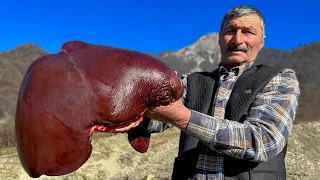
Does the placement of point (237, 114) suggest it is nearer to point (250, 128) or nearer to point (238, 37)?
point (250, 128)

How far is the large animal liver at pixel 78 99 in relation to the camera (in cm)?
123

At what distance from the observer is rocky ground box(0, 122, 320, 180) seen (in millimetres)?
9547

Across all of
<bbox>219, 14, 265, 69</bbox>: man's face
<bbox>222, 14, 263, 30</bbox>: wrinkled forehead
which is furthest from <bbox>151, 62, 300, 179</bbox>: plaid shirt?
<bbox>222, 14, 263, 30</bbox>: wrinkled forehead

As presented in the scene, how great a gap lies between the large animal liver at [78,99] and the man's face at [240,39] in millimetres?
998

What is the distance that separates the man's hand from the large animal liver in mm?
74

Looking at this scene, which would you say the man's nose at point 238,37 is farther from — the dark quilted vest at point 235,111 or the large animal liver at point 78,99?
the large animal liver at point 78,99

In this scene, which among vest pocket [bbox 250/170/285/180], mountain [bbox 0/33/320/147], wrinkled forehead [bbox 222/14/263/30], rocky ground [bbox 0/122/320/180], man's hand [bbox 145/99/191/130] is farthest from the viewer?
mountain [bbox 0/33/320/147]

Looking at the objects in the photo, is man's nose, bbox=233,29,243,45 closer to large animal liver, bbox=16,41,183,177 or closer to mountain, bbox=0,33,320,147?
large animal liver, bbox=16,41,183,177

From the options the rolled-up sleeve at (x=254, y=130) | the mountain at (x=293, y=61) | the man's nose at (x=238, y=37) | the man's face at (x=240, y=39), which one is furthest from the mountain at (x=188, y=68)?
the rolled-up sleeve at (x=254, y=130)

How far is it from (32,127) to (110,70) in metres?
0.31

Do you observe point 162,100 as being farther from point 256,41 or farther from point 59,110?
point 256,41

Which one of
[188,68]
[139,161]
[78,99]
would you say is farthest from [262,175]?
[188,68]

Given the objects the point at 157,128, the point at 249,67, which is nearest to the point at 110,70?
the point at 157,128

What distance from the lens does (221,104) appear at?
7.34 ft
